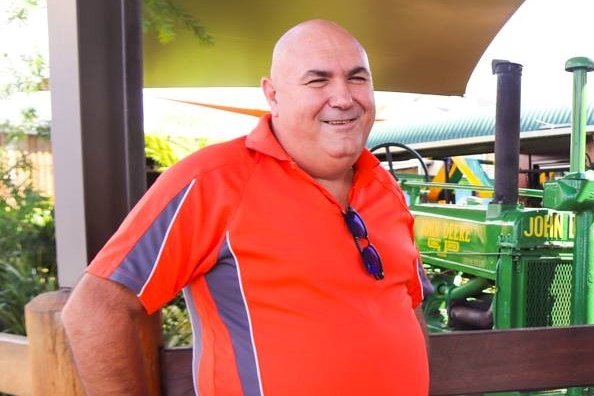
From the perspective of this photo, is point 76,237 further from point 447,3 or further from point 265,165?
point 447,3

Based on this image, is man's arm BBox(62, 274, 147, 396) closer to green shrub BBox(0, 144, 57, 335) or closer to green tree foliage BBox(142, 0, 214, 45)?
green shrub BBox(0, 144, 57, 335)

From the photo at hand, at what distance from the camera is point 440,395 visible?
146 cm

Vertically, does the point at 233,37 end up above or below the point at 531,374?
above

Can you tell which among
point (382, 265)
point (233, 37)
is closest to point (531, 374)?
point (382, 265)

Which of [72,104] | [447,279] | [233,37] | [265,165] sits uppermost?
[233,37]

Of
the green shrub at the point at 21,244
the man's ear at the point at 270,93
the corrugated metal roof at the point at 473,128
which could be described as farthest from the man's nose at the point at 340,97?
the corrugated metal roof at the point at 473,128

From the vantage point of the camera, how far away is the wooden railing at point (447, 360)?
1.19 meters

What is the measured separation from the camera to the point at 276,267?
1.06m

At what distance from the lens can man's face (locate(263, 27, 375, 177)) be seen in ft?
3.86

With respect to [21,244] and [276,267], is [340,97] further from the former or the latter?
Result: [21,244]

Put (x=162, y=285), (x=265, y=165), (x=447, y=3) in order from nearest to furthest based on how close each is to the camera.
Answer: (x=162, y=285) → (x=265, y=165) → (x=447, y=3)

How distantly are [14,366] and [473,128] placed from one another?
15.5ft

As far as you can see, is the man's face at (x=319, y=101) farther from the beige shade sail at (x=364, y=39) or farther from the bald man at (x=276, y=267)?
the beige shade sail at (x=364, y=39)

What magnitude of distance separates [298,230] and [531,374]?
82cm
